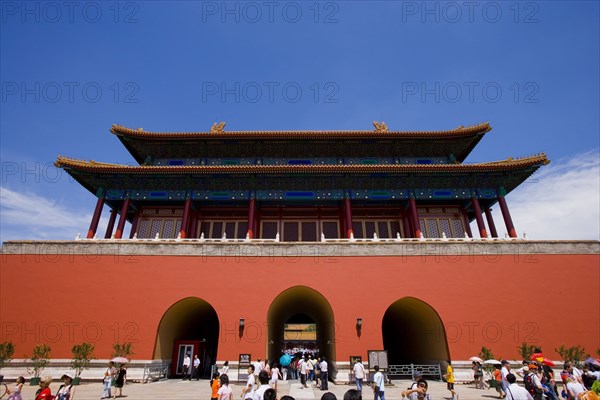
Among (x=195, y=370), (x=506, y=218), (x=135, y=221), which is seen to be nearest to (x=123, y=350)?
(x=195, y=370)

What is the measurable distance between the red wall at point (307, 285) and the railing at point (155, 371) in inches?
21.5

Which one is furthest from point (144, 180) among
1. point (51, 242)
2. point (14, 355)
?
point (14, 355)

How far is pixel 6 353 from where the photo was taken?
469 inches

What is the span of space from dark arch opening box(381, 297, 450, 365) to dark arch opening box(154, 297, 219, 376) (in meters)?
8.50

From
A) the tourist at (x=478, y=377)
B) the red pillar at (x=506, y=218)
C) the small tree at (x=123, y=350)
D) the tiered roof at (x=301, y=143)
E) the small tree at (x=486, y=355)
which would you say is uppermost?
the tiered roof at (x=301, y=143)

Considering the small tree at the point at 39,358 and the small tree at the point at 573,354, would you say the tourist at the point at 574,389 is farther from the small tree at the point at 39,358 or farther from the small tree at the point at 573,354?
the small tree at the point at 39,358

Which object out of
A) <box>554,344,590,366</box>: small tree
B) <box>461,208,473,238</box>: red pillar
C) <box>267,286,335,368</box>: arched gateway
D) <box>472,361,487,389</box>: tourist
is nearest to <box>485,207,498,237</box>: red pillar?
<box>461,208,473,238</box>: red pillar

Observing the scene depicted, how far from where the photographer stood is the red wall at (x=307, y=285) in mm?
12719

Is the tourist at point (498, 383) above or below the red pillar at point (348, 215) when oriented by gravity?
below

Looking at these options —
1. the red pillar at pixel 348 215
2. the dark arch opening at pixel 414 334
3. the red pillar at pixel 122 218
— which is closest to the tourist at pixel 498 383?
the dark arch opening at pixel 414 334

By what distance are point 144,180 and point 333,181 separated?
965 centimetres

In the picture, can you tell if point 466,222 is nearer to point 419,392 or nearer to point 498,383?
point 498,383

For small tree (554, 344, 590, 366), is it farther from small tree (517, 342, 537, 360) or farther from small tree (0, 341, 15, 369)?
small tree (0, 341, 15, 369)

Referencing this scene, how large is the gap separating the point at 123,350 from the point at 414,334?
12073 mm
